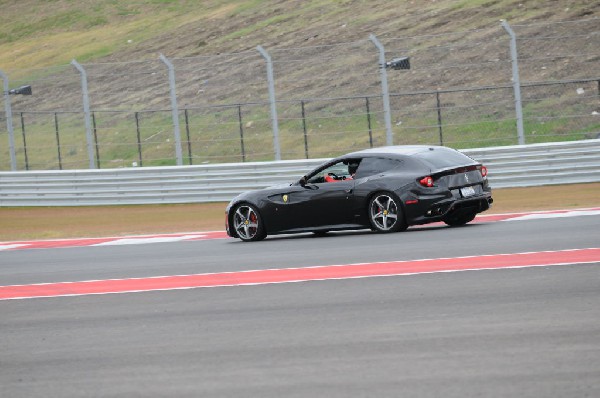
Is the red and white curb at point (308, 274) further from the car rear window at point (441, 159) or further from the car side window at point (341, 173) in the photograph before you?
the car side window at point (341, 173)

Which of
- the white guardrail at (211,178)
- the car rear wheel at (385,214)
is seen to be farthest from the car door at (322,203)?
the white guardrail at (211,178)

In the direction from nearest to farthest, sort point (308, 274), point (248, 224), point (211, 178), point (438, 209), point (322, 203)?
point (308, 274) < point (438, 209) < point (322, 203) < point (248, 224) < point (211, 178)

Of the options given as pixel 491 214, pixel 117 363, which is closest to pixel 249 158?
pixel 491 214

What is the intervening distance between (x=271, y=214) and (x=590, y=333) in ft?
32.4

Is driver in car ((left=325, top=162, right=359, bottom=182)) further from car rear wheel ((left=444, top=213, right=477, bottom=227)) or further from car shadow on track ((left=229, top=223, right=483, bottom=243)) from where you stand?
car rear wheel ((left=444, top=213, right=477, bottom=227))

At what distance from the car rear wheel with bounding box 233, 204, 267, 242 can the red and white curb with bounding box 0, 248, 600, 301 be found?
431 centimetres

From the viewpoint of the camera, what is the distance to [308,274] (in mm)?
13055

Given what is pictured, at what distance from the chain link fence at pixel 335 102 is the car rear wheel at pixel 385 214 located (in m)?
16.0

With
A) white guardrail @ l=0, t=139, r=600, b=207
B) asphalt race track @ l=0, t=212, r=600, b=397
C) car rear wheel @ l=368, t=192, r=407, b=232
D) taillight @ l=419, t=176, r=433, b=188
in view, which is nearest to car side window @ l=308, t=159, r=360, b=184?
car rear wheel @ l=368, t=192, r=407, b=232

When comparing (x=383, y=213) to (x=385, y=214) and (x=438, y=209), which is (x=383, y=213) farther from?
(x=438, y=209)

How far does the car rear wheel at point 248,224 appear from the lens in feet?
59.4

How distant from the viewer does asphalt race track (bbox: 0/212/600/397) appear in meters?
7.39

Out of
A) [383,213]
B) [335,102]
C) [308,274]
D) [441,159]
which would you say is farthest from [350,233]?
[335,102]

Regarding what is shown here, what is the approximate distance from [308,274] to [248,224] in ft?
17.1
